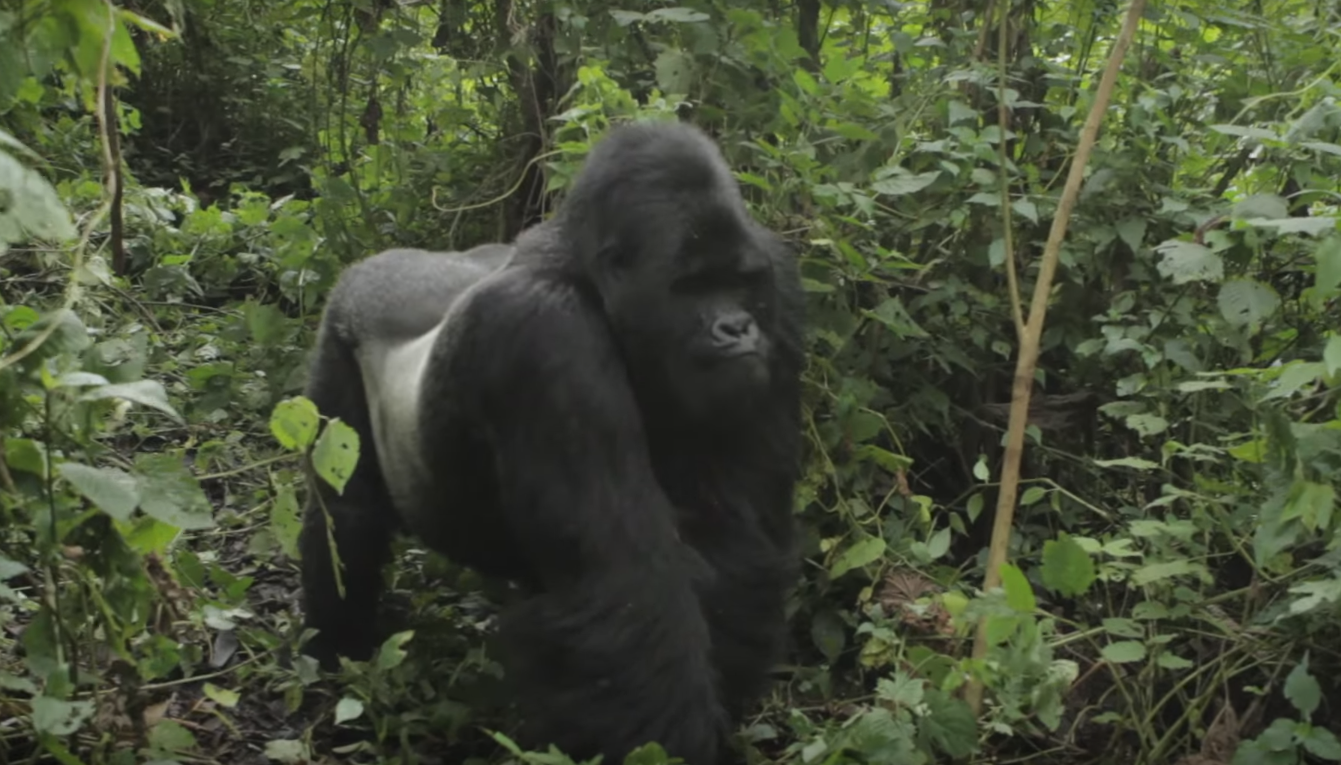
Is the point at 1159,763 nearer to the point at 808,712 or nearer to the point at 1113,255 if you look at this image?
the point at 808,712

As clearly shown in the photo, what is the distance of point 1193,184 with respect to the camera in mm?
3783

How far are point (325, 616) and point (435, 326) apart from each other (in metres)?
0.76

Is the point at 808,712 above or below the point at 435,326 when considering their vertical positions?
below

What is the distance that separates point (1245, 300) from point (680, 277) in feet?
4.10

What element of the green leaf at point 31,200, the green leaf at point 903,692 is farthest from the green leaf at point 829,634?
the green leaf at point 31,200

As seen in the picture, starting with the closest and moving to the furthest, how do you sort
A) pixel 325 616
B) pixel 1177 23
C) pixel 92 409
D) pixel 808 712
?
pixel 92 409
pixel 808 712
pixel 325 616
pixel 1177 23

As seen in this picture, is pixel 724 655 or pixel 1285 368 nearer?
pixel 1285 368

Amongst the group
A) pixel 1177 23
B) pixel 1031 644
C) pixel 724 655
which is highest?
pixel 1177 23

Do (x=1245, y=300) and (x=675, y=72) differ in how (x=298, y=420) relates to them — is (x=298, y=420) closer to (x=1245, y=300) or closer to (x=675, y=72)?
(x=675, y=72)

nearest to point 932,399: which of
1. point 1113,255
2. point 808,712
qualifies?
point 1113,255

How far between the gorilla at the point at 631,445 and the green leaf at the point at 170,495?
0.24 meters

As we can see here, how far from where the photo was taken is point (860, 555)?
9.93 feet

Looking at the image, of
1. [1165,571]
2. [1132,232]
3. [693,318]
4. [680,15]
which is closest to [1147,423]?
[1165,571]

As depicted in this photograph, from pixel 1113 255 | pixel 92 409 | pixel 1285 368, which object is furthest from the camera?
pixel 1113 255
